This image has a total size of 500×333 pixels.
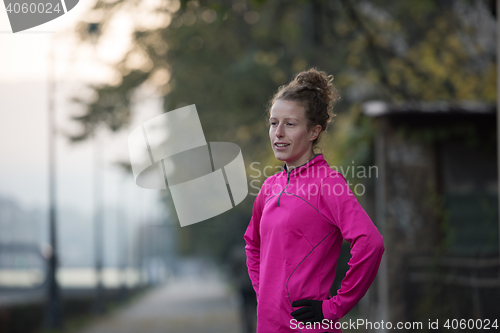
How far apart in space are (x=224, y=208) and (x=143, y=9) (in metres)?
10.2

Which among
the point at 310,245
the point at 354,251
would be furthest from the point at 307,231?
the point at 354,251

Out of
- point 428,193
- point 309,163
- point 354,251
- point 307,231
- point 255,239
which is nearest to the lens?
point 354,251

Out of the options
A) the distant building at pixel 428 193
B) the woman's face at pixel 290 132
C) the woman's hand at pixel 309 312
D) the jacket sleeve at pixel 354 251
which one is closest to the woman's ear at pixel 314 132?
the woman's face at pixel 290 132

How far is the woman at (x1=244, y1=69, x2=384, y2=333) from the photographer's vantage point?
2.14m

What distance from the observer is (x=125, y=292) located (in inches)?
1058

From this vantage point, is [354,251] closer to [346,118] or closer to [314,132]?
[314,132]

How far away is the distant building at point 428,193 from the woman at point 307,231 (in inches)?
212

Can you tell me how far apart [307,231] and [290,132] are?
41 cm

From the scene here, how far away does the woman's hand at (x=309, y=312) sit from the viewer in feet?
7.13

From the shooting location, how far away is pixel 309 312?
2.18 meters

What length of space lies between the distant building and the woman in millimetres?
5385

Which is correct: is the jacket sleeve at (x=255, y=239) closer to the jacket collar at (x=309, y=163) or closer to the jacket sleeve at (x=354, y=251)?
the jacket collar at (x=309, y=163)

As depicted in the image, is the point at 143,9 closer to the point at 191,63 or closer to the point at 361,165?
the point at 191,63

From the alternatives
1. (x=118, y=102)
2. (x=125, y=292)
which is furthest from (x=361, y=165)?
(x=125, y=292)
